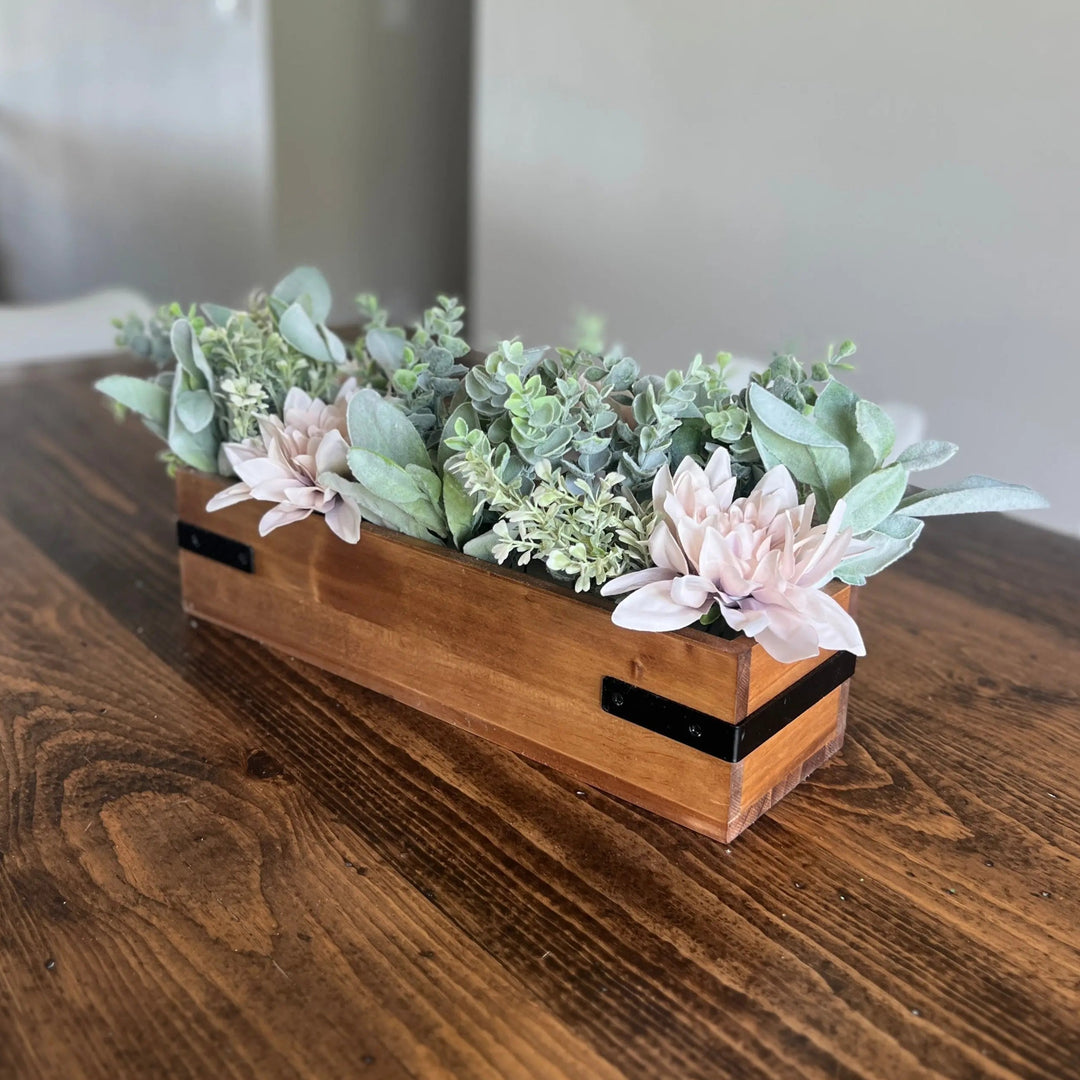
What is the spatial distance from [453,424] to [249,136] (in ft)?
10.3

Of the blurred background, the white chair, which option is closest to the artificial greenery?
the blurred background

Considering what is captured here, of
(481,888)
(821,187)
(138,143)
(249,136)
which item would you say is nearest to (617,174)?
(821,187)

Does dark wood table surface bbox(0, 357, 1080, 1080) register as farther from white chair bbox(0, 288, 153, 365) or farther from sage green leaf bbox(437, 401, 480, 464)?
white chair bbox(0, 288, 153, 365)

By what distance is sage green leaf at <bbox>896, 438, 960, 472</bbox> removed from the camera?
0.64 meters

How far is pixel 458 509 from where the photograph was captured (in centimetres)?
69

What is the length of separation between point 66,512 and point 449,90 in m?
3.09

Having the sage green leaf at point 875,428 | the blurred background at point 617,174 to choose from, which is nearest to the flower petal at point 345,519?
the sage green leaf at point 875,428

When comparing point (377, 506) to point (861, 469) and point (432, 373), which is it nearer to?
point (432, 373)

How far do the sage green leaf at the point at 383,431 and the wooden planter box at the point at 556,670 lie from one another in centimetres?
6

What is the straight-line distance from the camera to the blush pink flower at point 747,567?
1.85 feet

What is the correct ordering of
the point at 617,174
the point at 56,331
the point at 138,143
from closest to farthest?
the point at 56,331 < the point at 617,174 < the point at 138,143

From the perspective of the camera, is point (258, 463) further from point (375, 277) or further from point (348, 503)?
point (375, 277)

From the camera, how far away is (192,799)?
665 millimetres

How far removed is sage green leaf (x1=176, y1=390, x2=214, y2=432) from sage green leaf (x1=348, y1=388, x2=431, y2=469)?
18 cm
